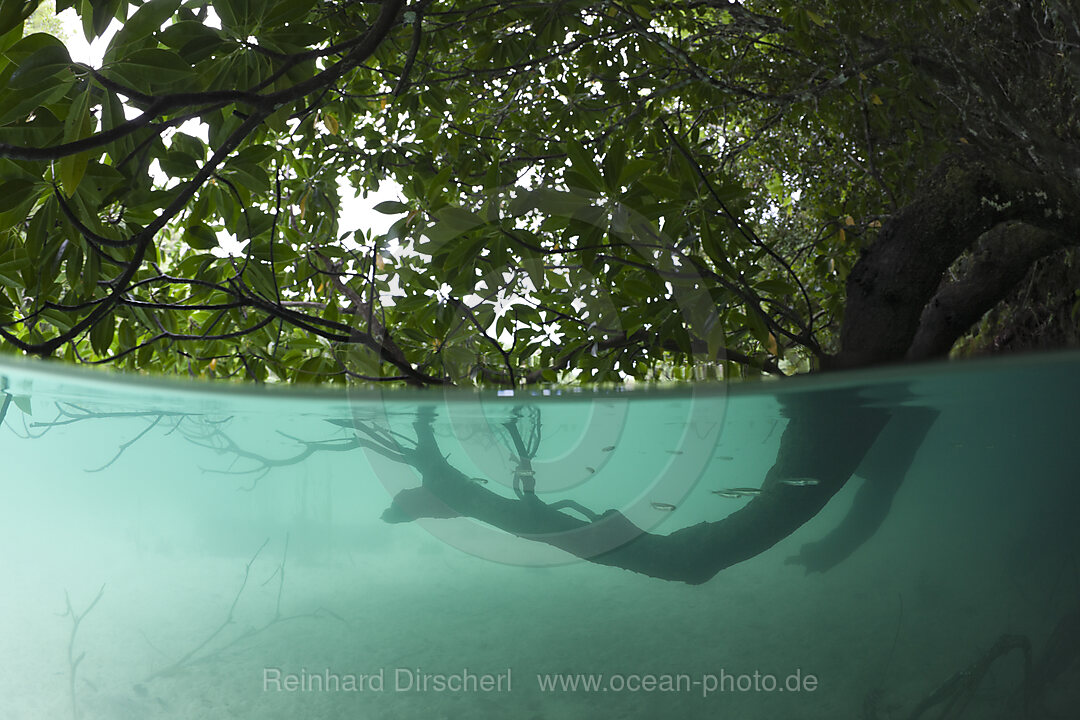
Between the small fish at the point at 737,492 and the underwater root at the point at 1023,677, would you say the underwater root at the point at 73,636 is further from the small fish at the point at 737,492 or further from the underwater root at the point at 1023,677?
the underwater root at the point at 1023,677

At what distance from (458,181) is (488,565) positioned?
1.63m

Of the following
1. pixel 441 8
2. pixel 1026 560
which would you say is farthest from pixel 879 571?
pixel 441 8

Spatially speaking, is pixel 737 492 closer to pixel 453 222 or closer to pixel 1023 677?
pixel 1023 677

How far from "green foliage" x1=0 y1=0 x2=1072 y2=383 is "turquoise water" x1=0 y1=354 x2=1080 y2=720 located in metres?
0.26

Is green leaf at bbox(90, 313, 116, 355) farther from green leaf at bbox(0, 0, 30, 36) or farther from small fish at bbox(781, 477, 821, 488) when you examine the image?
small fish at bbox(781, 477, 821, 488)

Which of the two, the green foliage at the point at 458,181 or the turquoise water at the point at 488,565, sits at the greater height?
the green foliage at the point at 458,181

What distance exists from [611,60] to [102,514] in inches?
95.6

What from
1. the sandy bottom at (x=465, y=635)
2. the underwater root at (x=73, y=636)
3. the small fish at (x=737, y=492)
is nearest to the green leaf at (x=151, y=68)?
the sandy bottom at (x=465, y=635)

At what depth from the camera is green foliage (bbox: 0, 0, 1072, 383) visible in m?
1.42

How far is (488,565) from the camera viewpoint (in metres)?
2.10

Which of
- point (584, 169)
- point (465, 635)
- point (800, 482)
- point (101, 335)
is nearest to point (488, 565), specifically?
point (465, 635)

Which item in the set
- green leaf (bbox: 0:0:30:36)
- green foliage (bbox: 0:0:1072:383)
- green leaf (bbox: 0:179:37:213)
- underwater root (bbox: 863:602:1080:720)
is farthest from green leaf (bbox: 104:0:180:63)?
underwater root (bbox: 863:602:1080:720)

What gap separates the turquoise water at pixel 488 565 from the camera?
6.07ft

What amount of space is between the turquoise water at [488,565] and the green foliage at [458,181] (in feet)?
0.86
